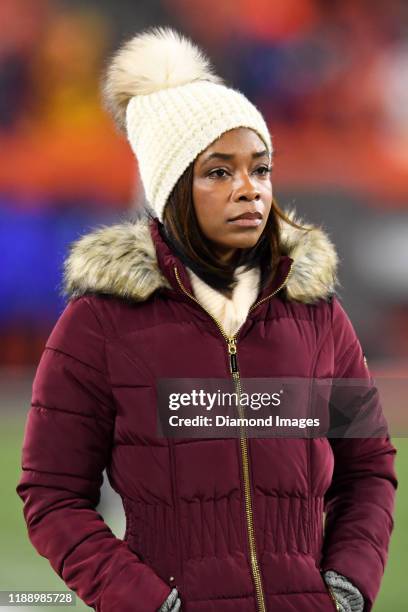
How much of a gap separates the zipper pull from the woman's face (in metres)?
0.12

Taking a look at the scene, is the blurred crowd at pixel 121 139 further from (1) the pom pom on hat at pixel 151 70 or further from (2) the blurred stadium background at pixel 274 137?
(1) the pom pom on hat at pixel 151 70

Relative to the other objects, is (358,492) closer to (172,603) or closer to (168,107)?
(172,603)

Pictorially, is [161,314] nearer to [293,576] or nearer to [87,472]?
[87,472]

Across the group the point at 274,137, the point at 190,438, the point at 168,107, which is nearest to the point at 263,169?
the point at 168,107

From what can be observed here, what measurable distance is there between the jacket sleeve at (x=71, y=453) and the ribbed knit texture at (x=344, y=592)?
0.22m

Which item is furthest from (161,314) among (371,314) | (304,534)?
(371,314)

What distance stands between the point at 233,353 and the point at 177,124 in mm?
295

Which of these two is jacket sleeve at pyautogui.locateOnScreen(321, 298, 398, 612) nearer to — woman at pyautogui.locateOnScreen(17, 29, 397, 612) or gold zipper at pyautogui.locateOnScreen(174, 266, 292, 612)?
woman at pyautogui.locateOnScreen(17, 29, 397, 612)

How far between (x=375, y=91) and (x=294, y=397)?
1.32m

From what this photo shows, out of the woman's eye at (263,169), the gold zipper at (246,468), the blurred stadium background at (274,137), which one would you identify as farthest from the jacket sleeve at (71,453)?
the blurred stadium background at (274,137)

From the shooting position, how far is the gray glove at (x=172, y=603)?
91 centimetres

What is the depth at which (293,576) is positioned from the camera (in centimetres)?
95

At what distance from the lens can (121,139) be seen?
184cm

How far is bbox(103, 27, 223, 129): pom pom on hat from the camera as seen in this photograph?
112 cm
